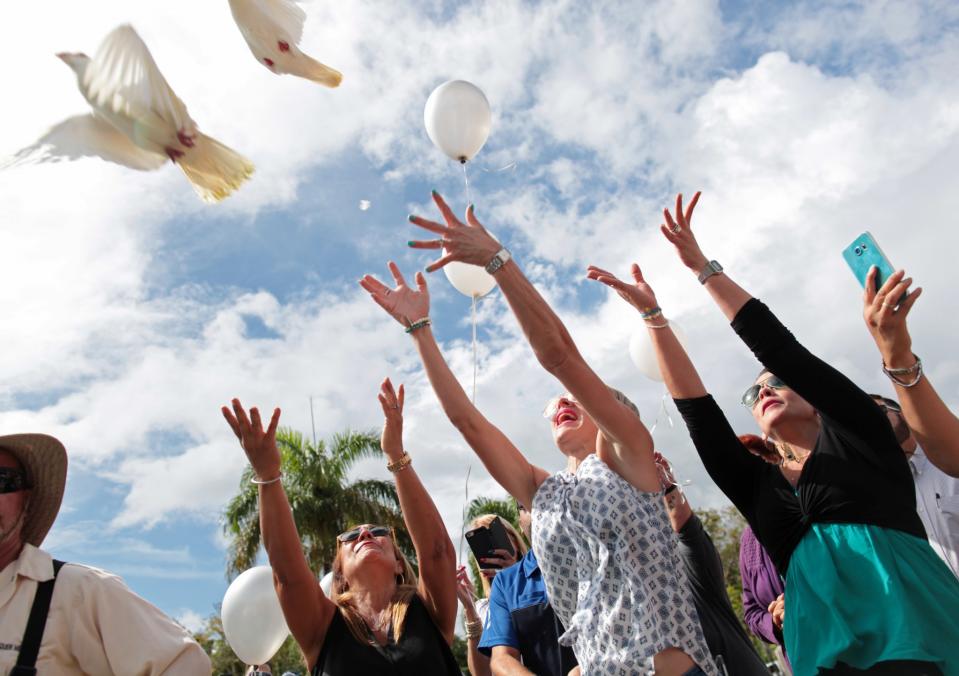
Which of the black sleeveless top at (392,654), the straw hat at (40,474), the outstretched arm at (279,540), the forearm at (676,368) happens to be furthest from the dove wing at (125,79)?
the black sleeveless top at (392,654)

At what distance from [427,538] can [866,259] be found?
84.7 inches

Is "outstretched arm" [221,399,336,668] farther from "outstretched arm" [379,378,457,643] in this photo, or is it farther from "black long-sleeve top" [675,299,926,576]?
"black long-sleeve top" [675,299,926,576]

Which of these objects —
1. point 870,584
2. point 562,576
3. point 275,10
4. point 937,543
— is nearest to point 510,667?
point 562,576

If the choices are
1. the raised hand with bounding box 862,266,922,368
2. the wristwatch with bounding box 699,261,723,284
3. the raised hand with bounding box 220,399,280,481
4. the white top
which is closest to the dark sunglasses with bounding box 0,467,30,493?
the raised hand with bounding box 220,399,280,481

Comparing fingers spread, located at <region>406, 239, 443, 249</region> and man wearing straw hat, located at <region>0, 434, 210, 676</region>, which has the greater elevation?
fingers spread, located at <region>406, 239, 443, 249</region>

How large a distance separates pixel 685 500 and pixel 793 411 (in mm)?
815

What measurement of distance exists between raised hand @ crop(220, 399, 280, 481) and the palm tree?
14.7 metres

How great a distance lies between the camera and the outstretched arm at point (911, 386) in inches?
95.8

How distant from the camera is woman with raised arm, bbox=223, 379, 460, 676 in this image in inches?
122

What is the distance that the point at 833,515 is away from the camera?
7.97 ft

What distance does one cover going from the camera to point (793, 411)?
290 cm

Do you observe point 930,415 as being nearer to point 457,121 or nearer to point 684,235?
point 684,235

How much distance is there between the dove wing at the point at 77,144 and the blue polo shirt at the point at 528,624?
8.10ft

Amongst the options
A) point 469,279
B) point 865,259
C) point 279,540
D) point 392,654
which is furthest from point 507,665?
point 469,279
